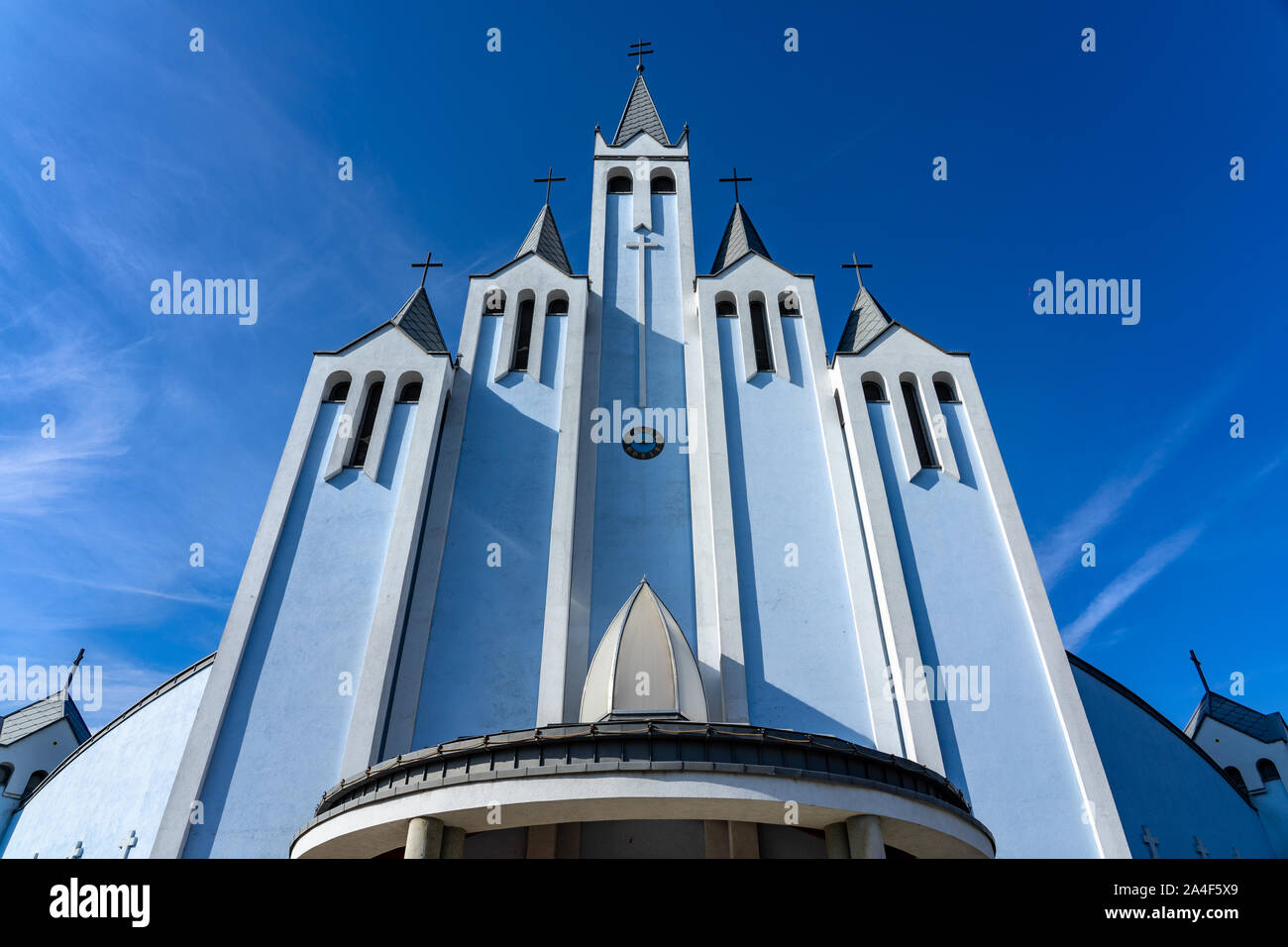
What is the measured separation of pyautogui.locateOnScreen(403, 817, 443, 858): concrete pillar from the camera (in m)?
10.8

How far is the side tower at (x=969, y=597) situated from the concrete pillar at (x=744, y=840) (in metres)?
4.29

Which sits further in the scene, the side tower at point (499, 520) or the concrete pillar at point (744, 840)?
the side tower at point (499, 520)

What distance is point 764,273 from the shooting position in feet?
80.9

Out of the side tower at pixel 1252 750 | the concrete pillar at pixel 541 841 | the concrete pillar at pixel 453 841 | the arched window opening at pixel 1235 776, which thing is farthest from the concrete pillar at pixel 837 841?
the arched window opening at pixel 1235 776

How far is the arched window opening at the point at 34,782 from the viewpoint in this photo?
110 ft

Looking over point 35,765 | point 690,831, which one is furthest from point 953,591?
point 35,765

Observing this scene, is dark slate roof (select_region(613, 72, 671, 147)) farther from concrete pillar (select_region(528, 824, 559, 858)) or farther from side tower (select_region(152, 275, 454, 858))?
concrete pillar (select_region(528, 824, 559, 858))

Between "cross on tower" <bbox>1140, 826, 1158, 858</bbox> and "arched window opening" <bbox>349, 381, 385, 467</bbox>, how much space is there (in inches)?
840

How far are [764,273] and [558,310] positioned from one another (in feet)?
21.5

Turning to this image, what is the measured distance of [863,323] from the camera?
24.5 meters

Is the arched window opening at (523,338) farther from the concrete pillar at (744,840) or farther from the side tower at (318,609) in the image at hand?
the concrete pillar at (744,840)

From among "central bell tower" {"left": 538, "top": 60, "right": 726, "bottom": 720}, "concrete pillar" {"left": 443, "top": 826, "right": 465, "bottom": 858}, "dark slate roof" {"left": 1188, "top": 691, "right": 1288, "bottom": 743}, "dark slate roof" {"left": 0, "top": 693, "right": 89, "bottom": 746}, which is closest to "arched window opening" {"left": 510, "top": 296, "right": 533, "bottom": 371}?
"central bell tower" {"left": 538, "top": 60, "right": 726, "bottom": 720}

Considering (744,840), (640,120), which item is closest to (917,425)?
(744,840)
